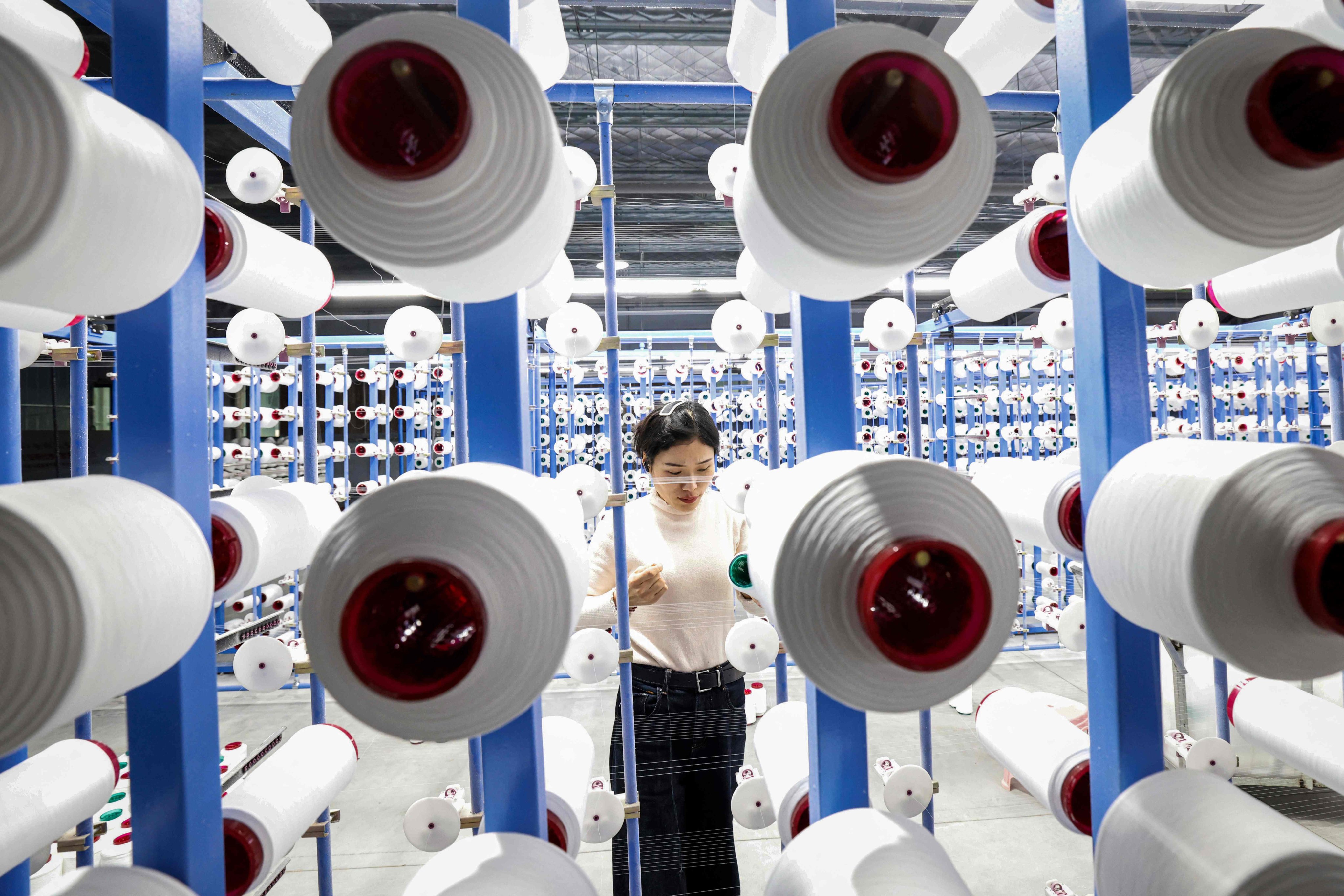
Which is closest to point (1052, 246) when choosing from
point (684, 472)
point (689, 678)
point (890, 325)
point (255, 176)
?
point (890, 325)

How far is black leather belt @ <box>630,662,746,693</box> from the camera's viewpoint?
6.37 feet

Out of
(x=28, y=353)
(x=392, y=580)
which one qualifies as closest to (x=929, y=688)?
(x=392, y=580)

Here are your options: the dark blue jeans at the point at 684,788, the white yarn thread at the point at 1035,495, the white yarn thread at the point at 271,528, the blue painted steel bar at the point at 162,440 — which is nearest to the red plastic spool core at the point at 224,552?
the white yarn thread at the point at 271,528

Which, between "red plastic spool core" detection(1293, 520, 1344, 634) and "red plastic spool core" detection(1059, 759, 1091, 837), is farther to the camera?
"red plastic spool core" detection(1059, 759, 1091, 837)

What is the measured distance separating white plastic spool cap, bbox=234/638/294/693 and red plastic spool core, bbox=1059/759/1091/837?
202 cm

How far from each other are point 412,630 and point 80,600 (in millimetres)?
305

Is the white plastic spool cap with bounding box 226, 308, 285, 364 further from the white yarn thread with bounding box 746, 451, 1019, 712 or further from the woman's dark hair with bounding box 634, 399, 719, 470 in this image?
the white yarn thread with bounding box 746, 451, 1019, 712

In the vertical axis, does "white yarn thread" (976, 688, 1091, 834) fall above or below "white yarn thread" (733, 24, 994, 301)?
below

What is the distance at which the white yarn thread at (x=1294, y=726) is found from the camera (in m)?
1.34

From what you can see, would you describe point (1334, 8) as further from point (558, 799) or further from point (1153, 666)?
point (558, 799)

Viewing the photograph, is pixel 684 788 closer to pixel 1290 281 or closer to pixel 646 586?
pixel 646 586

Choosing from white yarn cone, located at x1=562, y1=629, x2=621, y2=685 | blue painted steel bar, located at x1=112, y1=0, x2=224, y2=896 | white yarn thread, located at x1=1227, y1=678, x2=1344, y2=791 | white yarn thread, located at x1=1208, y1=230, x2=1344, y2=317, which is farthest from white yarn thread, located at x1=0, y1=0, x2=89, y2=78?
white yarn thread, located at x1=1227, y1=678, x2=1344, y2=791

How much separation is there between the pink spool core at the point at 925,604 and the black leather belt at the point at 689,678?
1.31m

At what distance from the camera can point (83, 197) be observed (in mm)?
634
